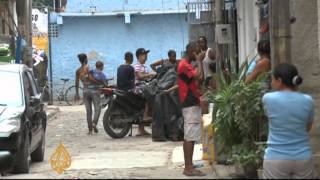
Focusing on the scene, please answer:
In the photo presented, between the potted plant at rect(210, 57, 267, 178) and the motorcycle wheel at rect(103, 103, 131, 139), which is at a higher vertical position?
the potted plant at rect(210, 57, 267, 178)

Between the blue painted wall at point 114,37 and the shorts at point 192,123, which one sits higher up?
the blue painted wall at point 114,37

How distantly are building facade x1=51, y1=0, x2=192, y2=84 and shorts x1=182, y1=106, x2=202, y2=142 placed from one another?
20.4 meters

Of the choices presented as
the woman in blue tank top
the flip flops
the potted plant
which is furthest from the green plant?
the woman in blue tank top

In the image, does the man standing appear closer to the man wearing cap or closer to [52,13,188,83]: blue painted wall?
the man wearing cap

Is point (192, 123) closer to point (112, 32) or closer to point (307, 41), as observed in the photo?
point (307, 41)

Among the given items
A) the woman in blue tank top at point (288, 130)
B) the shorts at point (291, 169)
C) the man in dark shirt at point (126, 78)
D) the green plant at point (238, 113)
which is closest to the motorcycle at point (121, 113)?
the man in dark shirt at point (126, 78)

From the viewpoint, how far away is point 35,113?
34.0 feet

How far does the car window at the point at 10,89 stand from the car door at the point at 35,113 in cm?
25

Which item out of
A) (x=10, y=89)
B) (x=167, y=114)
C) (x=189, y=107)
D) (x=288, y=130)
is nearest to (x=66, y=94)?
(x=167, y=114)

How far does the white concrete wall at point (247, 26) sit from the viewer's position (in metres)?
13.1

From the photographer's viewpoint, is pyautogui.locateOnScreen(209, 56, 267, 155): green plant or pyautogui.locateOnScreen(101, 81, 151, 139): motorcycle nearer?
pyautogui.locateOnScreen(209, 56, 267, 155): green plant

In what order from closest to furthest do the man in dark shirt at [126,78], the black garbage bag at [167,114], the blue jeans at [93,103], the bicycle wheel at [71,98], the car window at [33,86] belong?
1. the car window at [33,86]
2. the black garbage bag at [167,114]
3. the man in dark shirt at [126,78]
4. the blue jeans at [93,103]
5. the bicycle wheel at [71,98]

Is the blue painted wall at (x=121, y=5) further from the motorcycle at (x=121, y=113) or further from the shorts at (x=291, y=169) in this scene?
the shorts at (x=291, y=169)

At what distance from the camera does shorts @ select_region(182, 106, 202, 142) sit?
8.67 meters
